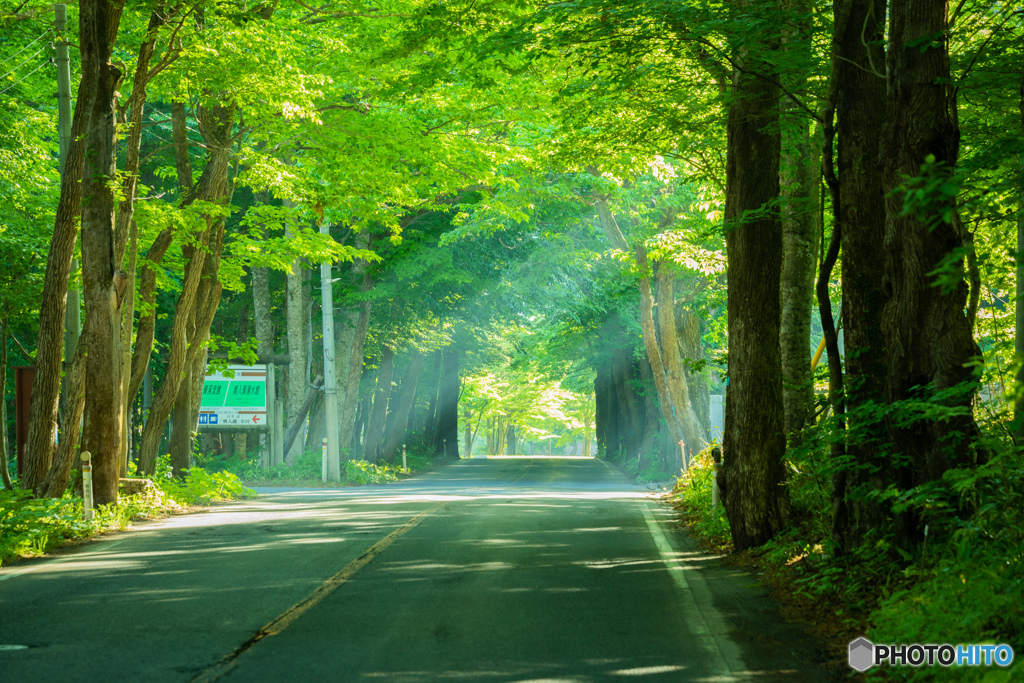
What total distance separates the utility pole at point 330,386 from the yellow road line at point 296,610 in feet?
48.3

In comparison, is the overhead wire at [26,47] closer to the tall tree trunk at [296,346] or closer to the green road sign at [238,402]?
the tall tree trunk at [296,346]

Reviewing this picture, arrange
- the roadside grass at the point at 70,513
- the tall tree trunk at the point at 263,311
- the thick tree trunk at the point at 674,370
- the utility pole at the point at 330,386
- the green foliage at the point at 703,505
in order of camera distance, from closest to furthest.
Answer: the roadside grass at the point at 70,513, the green foliage at the point at 703,505, the utility pole at the point at 330,386, the thick tree trunk at the point at 674,370, the tall tree trunk at the point at 263,311

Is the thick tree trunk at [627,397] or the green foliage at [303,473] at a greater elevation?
the thick tree trunk at [627,397]

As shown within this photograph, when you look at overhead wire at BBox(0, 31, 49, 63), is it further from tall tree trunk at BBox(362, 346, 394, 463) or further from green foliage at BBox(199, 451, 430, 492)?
tall tree trunk at BBox(362, 346, 394, 463)

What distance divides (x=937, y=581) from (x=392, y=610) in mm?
4230

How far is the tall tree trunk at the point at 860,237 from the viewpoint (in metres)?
8.43

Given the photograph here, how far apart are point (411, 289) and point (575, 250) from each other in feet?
19.0

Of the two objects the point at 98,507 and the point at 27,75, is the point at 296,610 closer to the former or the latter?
the point at 98,507

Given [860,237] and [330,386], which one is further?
[330,386]

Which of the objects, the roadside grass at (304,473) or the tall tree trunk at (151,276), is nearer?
the tall tree trunk at (151,276)

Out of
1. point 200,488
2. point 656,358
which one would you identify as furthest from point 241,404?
point 656,358

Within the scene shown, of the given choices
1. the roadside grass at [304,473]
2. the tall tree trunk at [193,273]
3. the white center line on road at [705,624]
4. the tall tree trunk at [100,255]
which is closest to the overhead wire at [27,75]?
the tall tree trunk at [193,273]

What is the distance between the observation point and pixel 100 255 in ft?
48.3

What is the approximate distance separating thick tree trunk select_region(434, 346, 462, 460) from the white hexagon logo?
36.4m
